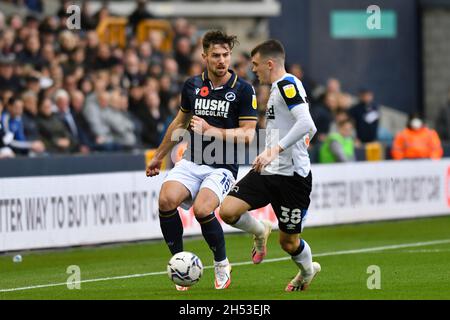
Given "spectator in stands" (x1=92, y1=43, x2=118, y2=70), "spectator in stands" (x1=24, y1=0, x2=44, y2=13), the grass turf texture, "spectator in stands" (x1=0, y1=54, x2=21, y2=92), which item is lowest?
the grass turf texture

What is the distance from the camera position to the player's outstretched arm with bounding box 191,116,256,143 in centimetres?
1156

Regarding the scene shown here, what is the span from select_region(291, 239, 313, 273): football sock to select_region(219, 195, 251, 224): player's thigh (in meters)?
0.60

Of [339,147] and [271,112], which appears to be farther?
[339,147]

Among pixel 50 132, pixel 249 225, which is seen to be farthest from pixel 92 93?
pixel 249 225

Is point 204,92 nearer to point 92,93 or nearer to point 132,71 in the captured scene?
point 92,93

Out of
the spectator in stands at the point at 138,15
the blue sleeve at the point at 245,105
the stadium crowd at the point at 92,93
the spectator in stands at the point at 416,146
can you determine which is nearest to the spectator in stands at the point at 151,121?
the stadium crowd at the point at 92,93

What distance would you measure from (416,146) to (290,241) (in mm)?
12273

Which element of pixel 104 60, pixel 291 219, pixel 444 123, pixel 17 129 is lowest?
pixel 291 219

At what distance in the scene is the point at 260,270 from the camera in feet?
45.3

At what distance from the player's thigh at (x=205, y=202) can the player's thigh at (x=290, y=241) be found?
81 cm

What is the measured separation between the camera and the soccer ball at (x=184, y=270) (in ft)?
37.0

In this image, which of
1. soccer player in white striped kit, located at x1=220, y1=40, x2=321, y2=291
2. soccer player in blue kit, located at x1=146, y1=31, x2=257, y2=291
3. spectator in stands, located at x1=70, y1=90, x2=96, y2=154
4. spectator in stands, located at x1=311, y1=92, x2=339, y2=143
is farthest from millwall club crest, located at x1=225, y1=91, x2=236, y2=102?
spectator in stands, located at x1=311, y1=92, x2=339, y2=143

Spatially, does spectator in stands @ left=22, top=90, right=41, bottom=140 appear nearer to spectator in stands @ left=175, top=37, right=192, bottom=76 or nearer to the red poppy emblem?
spectator in stands @ left=175, top=37, right=192, bottom=76
